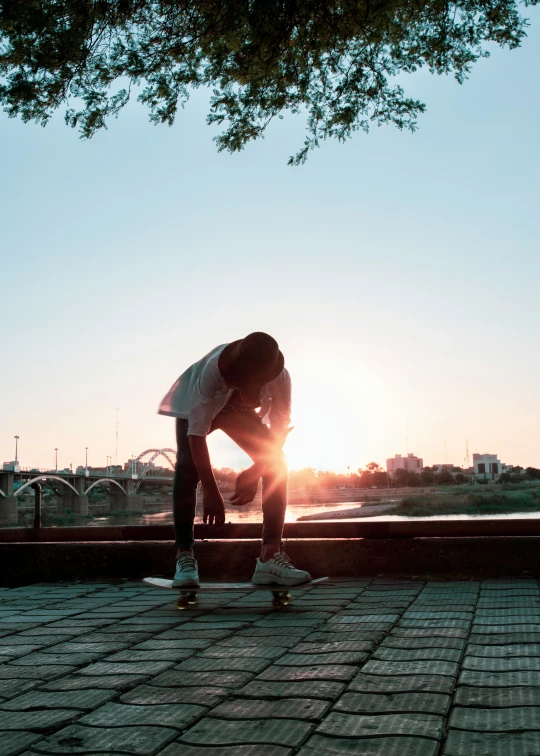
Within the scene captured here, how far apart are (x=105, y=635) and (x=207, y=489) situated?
0.87 m

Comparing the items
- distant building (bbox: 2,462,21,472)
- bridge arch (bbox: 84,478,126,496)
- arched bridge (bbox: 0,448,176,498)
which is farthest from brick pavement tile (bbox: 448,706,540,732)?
bridge arch (bbox: 84,478,126,496)

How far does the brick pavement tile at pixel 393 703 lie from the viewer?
1930 mm

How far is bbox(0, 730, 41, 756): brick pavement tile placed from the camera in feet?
5.68

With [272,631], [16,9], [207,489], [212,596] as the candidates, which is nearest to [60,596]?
[212,596]

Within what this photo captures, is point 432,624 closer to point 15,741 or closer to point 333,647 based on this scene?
point 333,647

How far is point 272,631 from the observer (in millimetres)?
3164

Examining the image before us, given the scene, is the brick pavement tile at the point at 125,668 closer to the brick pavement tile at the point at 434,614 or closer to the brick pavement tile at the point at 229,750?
the brick pavement tile at the point at 229,750

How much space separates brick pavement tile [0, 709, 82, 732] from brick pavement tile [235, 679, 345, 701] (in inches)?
18.8

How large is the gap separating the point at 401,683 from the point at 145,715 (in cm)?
76

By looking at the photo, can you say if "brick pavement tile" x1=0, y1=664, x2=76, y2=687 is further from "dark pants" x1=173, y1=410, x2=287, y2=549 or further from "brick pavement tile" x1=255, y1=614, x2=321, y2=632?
"dark pants" x1=173, y1=410, x2=287, y2=549

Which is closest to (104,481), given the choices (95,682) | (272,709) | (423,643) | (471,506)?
(471,506)

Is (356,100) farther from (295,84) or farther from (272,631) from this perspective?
(272,631)

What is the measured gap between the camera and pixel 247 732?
5.91 ft

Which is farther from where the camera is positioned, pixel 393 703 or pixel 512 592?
pixel 512 592
